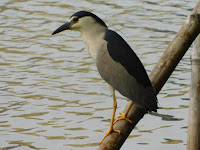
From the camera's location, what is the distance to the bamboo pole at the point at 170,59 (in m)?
3.57

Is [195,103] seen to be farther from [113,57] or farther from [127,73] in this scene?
[113,57]

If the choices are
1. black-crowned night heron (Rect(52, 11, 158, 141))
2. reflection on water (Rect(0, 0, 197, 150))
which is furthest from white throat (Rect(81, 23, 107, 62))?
reflection on water (Rect(0, 0, 197, 150))

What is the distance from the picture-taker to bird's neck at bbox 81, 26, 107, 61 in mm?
4375

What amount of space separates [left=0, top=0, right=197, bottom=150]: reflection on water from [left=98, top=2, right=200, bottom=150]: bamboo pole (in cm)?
346

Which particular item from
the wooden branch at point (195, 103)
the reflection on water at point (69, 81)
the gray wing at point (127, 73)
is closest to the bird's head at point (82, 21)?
the gray wing at point (127, 73)

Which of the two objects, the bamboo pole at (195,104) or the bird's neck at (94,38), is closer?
the bird's neck at (94,38)

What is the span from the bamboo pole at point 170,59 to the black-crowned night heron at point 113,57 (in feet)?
1.30

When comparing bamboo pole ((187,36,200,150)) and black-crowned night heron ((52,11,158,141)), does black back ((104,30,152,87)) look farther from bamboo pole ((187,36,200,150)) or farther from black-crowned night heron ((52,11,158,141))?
bamboo pole ((187,36,200,150))

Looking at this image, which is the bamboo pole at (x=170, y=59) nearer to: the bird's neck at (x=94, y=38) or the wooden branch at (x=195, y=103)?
the bird's neck at (x=94, y=38)

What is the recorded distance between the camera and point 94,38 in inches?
173

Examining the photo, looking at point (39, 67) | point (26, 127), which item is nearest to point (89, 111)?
point (26, 127)

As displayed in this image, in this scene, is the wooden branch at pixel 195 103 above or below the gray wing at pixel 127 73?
below

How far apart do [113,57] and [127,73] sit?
0.58 feet

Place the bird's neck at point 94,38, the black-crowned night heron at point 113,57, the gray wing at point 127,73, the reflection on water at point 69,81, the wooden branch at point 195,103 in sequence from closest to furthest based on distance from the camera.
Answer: the gray wing at point 127,73 < the black-crowned night heron at point 113,57 < the bird's neck at point 94,38 < the wooden branch at point 195,103 < the reflection on water at point 69,81
